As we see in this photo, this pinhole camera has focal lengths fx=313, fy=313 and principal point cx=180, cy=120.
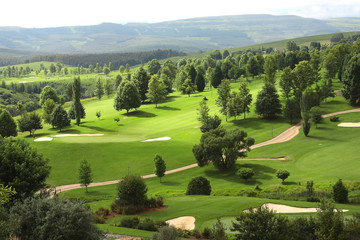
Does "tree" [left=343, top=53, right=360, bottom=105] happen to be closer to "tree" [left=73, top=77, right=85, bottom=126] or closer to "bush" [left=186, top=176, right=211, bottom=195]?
"bush" [left=186, top=176, right=211, bottom=195]

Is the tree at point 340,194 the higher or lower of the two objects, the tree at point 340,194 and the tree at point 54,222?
the lower

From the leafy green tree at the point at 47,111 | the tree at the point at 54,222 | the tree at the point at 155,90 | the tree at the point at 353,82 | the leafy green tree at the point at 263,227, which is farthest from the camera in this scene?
the tree at the point at 155,90

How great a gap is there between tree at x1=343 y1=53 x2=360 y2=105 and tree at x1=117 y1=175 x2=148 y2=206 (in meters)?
66.3

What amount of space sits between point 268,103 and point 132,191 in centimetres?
5292

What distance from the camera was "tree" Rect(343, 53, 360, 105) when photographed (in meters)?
76.4

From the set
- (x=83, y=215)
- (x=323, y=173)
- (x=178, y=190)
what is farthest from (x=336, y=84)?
(x=83, y=215)

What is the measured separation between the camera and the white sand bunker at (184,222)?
25.6 m

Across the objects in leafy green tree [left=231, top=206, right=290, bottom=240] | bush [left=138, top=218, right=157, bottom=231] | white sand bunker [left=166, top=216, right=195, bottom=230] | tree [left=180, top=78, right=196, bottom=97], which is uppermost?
tree [left=180, top=78, right=196, bottom=97]

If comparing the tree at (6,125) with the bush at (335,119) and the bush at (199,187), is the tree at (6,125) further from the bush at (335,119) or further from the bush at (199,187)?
the bush at (335,119)

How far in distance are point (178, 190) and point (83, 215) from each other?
22.9m

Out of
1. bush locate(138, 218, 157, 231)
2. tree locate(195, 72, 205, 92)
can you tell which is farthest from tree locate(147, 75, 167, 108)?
bush locate(138, 218, 157, 231)

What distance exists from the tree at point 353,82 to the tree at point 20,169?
73.0m

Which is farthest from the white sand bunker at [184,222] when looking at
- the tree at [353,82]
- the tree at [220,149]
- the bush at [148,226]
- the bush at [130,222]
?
the tree at [353,82]

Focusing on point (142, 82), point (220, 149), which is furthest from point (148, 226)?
point (142, 82)
